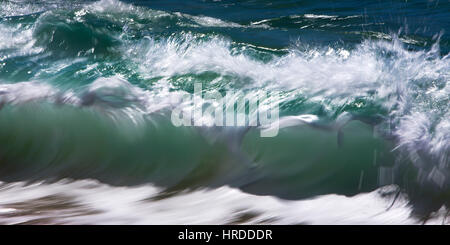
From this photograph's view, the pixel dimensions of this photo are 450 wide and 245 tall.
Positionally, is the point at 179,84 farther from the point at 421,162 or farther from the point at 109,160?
the point at 421,162

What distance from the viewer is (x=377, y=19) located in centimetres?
390

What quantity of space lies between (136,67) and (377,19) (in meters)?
1.76

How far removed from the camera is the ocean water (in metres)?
1.97

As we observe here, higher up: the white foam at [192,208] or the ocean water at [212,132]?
the ocean water at [212,132]
